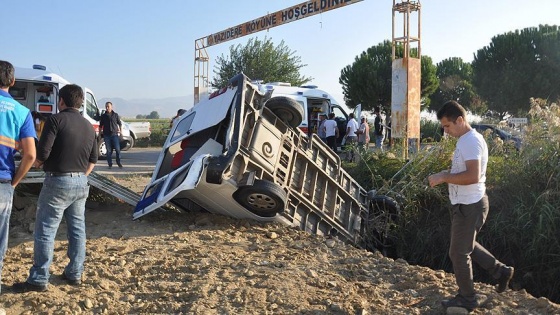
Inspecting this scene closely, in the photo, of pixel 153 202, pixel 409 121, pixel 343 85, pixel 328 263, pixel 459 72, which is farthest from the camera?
pixel 459 72

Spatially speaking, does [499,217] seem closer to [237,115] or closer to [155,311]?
[237,115]

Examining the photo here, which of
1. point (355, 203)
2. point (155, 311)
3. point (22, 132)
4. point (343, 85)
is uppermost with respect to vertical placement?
point (343, 85)

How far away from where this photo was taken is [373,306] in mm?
3695

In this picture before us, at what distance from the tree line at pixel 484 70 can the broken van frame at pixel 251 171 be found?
2812 centimetres

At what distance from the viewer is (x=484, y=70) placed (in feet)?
120

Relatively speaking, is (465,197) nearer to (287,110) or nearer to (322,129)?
(287,110)

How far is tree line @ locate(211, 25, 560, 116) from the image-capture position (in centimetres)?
3422

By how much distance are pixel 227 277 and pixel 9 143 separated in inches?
77.2

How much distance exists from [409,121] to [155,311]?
8.13 meters

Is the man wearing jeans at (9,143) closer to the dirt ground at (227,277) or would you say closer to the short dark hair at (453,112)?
the dirt ground at (227,277)

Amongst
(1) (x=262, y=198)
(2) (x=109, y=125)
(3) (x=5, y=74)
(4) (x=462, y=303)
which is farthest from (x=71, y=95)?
(2) (x=109, y=125)

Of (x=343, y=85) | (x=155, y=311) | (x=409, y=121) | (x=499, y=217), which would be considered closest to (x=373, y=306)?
(x=155, y=311)

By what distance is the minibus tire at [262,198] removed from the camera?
17.4 feet

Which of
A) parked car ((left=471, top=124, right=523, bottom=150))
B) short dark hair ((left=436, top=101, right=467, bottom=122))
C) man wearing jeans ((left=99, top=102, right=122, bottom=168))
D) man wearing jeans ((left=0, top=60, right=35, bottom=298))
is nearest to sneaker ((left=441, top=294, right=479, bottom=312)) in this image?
short dark hair ((left=436, top=101, right=467, bottom=122))
